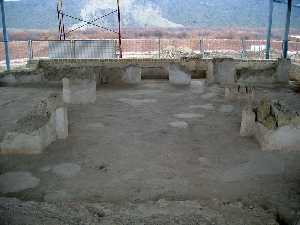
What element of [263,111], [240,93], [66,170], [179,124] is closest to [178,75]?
[240,93]

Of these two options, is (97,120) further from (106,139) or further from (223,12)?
(223,12)

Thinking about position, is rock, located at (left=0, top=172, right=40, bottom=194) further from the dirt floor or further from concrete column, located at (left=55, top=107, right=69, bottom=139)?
concrete column, located at (left=55, top=107, right=69, bottom=139)

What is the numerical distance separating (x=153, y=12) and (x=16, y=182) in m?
55.7

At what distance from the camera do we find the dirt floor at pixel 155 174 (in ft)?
11.1

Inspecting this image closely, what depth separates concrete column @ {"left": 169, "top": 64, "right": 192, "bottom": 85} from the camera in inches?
482

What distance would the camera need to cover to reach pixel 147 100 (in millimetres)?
10016

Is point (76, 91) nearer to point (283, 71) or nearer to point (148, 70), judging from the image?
point (148, 70)

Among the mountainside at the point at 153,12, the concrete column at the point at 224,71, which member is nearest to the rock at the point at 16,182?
the concrete column at the point at 224,71

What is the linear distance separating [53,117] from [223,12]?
55908mm

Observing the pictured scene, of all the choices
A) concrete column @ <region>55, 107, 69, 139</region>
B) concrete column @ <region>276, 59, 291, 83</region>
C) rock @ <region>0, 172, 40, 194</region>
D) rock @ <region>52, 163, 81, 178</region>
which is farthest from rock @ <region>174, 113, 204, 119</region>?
concrete column @ <region>276, 59, 291, 83</region>

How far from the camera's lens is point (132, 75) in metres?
12.6

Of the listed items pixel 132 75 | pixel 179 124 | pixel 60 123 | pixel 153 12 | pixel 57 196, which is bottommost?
pixel 57 196

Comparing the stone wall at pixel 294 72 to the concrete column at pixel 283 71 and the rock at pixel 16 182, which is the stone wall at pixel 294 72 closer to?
the concrete column at pixel 283 71

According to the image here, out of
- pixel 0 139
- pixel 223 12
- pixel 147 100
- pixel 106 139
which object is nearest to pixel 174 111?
pixel 147 100
